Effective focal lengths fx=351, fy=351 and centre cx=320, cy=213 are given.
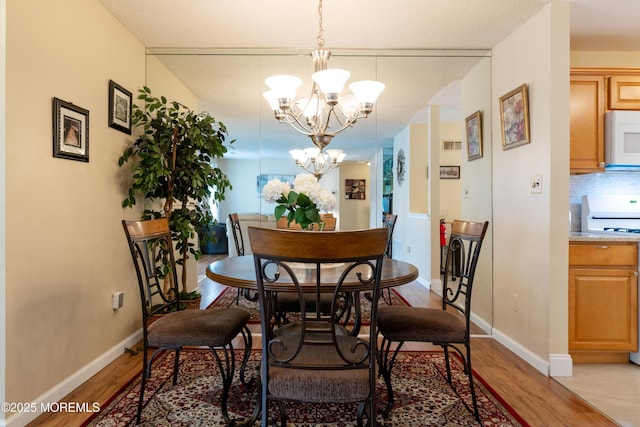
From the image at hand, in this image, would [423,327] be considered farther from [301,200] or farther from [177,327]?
[177,327]

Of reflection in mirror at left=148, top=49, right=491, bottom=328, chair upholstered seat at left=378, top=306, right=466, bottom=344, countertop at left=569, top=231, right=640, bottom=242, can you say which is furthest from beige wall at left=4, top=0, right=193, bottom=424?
countertop at left=569, top=231, right=640, bottom=242

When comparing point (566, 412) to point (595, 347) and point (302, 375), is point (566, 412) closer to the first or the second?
point (595, 347)

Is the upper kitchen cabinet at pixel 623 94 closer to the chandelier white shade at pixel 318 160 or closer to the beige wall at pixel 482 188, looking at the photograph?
the beige wall at pixel 482 188

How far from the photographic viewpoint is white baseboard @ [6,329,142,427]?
1.66 metres

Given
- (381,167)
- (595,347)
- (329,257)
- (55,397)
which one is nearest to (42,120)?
(55,397)

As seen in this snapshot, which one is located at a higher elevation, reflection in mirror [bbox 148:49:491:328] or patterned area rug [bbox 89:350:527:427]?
reflection in mirror [bbox 148:49:491:328]

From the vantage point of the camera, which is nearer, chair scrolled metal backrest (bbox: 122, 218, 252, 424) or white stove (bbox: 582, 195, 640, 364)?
chair scrolled metal backrest (bbox: 122, 218, 252, 424)

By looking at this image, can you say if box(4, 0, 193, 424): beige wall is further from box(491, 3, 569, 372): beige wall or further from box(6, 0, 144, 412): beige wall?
box(491, 3, 569, 372): beige wall

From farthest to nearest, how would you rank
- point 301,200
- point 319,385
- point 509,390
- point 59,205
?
point 509,390, point 59,205, point 301,200, point 319,385

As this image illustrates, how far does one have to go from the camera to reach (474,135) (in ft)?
10.8

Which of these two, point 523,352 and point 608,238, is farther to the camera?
point 523,352

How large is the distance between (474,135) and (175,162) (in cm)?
267

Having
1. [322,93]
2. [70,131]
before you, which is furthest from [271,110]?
[70,131]

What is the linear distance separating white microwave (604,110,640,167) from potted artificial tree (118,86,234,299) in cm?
302
